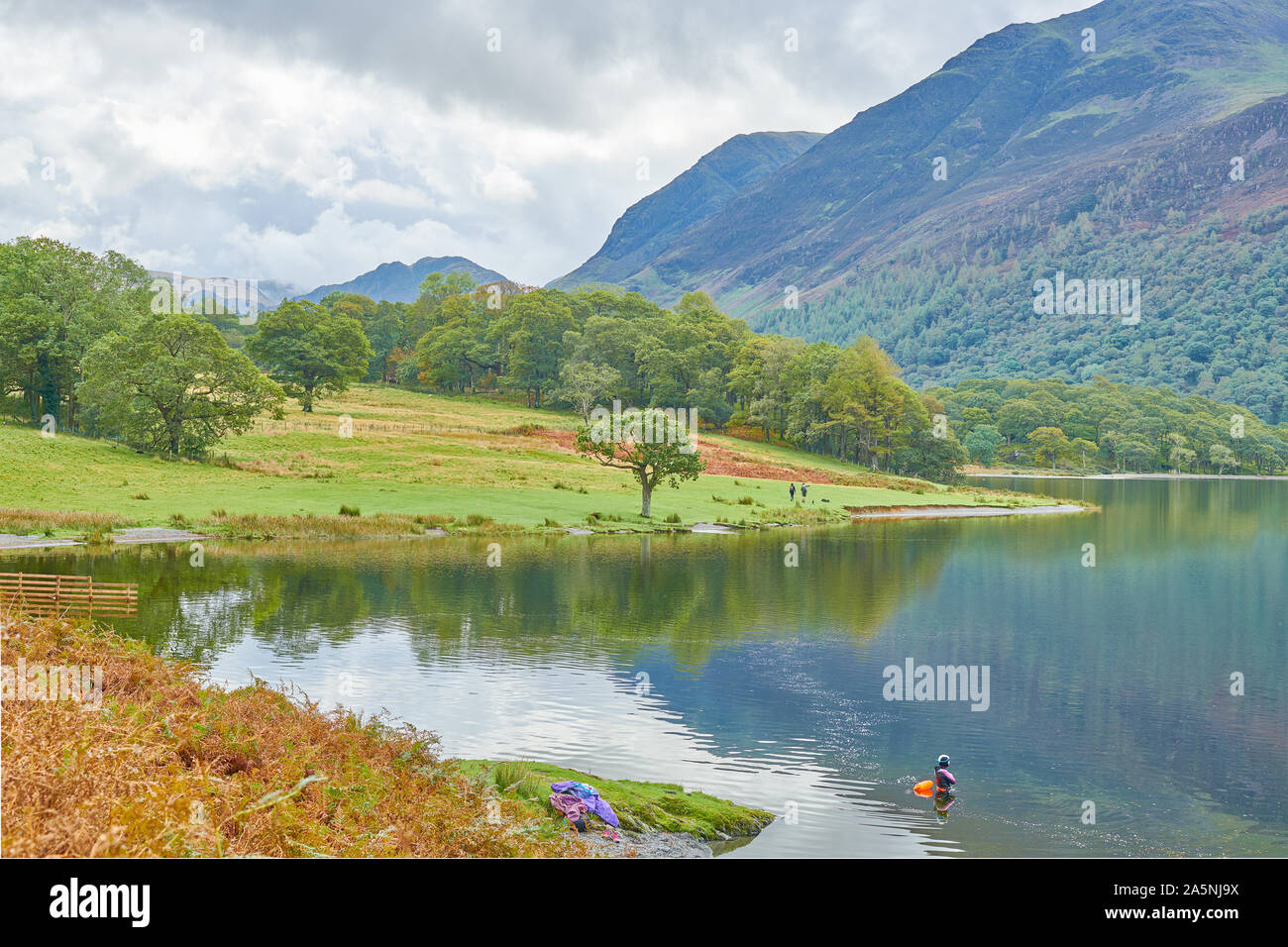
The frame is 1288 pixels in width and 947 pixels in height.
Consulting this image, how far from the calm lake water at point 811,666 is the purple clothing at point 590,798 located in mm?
2225

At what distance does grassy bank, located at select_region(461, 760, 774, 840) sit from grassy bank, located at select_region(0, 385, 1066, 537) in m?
42.5

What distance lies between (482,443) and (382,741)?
81.5 meters

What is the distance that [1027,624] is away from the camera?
37344mm

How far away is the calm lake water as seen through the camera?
1828cm

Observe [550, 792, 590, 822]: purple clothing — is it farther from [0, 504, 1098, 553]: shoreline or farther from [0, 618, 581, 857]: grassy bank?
[0, 504, 1098, 553]: shoreline

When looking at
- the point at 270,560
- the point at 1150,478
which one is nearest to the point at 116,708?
the point at 270,560

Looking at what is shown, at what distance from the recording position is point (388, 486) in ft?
236

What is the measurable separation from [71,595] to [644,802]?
21847 millimetres

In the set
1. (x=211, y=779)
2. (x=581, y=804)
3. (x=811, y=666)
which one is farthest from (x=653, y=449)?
(x=211, y=779)

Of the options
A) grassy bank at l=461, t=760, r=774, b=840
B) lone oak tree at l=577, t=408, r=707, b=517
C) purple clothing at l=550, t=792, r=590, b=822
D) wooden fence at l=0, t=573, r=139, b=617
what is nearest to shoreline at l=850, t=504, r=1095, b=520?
lone oak tree at l=577, t=408, r=707, b=517

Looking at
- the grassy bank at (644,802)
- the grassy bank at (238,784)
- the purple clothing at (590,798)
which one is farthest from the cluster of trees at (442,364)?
the purple clothing at (590,798)

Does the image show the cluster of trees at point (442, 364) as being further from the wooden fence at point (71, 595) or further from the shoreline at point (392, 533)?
the wooden fence at point (71, 595)

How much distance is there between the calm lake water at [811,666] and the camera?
60.0 feet

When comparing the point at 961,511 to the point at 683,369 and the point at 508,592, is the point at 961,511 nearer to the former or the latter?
the point at 508,592
